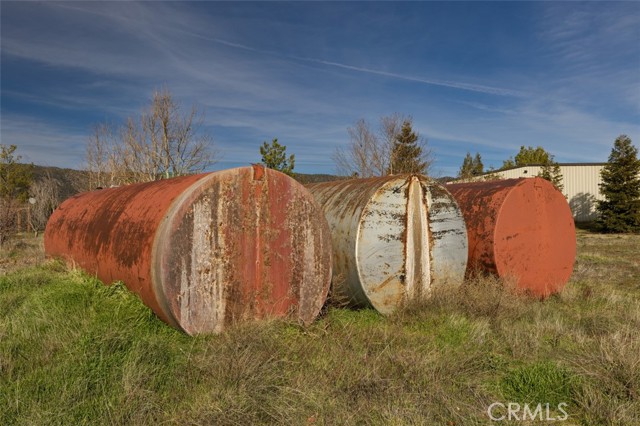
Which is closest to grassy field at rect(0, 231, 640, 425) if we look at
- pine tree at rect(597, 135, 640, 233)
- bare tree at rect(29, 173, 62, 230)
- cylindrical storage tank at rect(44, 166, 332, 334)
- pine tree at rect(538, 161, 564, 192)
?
cylindrical storage tank at rect(44, 166, 332, 334)

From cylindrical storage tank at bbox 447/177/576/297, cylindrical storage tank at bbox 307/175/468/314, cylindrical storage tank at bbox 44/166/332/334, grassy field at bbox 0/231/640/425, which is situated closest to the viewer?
grassy field at bbox 0/231/640/425

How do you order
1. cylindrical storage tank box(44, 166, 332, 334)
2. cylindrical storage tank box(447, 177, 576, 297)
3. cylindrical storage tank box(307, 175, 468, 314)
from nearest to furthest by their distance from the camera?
cylindrical storage tank box(44, 166, 332, 334), cylindrical storage tank box(307, 175, 468, 314), cylindrical storage tank box(447, 177, 576, 297)

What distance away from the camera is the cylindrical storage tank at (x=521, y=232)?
6.52 meters

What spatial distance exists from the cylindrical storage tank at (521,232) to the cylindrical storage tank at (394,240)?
0.53 m

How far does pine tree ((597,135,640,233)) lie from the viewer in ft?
97.1

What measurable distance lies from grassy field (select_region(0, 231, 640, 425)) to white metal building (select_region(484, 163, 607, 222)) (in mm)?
34324

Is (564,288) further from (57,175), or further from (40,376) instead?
(57,175)

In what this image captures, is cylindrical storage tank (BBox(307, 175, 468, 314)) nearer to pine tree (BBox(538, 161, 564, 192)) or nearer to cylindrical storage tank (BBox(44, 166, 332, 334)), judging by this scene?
cylindrical storage tank (BBox(44, 166, 332, 334))

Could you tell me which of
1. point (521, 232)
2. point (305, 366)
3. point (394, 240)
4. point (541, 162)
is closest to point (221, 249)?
point (305, 366)

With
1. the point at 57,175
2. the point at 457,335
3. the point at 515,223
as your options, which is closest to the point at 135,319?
the point at 457,335

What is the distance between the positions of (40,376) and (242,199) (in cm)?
212

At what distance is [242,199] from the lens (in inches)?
176

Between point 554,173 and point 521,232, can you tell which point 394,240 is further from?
point 554,173

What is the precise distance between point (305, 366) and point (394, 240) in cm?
225
